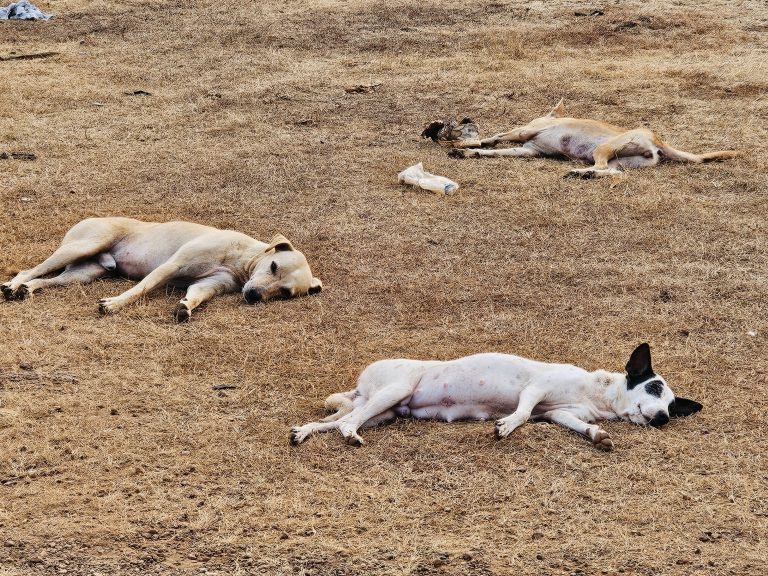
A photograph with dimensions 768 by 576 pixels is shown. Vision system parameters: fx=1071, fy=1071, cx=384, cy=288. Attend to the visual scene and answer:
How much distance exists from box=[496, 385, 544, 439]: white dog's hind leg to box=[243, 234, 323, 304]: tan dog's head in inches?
90.0

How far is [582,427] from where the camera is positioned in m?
5.21

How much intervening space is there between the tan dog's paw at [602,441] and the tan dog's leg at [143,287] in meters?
3.34

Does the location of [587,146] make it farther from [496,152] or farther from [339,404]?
[339,404]

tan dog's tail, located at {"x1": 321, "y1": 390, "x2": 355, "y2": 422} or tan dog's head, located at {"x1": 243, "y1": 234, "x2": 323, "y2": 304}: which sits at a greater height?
tan dog's head, located at {"x1": 243, "y1": 234, "x2": 323, "y2": 304}

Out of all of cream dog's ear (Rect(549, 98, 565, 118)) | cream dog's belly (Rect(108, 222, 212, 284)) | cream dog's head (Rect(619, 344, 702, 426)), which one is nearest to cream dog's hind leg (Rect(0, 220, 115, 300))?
cream dog's belly (Rect(108, 222, 212, 284))

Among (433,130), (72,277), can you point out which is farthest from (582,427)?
(433,130)

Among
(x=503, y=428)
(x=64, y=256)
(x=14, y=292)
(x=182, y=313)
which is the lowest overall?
(x=503, y=428)

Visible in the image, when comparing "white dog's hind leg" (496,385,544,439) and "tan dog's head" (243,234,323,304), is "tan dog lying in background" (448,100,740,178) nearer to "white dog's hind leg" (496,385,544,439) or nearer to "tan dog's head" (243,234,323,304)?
"tan dog's head" (243,234,323,304)

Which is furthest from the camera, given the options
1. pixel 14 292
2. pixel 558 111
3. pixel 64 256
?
pixel 558 111

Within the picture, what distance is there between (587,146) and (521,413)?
6.08 m

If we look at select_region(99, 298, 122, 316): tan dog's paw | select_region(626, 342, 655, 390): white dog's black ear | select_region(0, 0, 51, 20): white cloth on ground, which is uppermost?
select_region(0, 0, 51, 20): white cloth on ground

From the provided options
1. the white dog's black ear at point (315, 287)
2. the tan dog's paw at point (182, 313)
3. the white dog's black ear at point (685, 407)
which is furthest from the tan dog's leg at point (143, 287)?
the white dog's black ear at point (685, 407)

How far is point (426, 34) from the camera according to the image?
16.0m

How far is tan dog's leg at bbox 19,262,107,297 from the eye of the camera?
725cm
